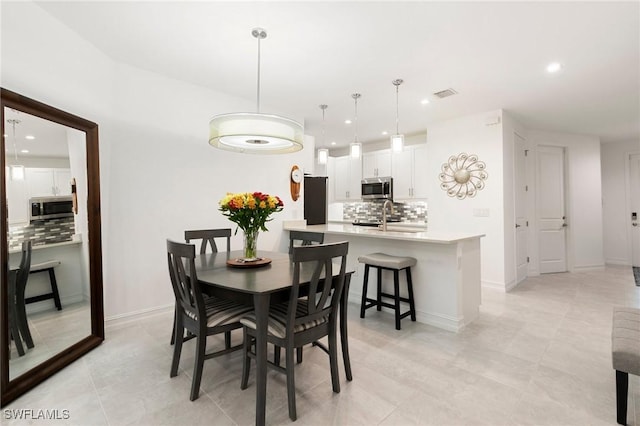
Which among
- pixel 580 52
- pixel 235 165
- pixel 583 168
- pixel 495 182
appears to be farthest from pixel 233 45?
pixel 583 168

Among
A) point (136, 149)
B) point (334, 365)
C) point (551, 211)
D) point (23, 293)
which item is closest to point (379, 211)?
point (551, 211)

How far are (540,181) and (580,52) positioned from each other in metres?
3.27

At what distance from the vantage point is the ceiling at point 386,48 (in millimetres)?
2189

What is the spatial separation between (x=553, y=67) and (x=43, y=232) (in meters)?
4.68

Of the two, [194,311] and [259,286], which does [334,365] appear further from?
[194,311]

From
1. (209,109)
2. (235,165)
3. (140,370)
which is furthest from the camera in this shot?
(235,165)

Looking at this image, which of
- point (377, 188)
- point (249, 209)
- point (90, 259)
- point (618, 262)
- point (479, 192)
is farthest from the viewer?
point (618, 262)

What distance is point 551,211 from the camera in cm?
546

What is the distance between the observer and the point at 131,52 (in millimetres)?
2795

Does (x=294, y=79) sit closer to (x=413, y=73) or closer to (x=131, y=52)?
(x=413, y=73)

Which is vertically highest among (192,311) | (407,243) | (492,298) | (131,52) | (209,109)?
(131,52)

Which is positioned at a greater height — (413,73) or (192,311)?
(413,73)

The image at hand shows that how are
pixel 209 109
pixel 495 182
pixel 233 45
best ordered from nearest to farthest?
1. pixel 233 45
2. pixel 209 109
3. pixel 495 182

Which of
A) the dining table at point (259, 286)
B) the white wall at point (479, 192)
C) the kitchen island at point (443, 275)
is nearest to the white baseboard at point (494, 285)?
the white wall at point (479, 192)
